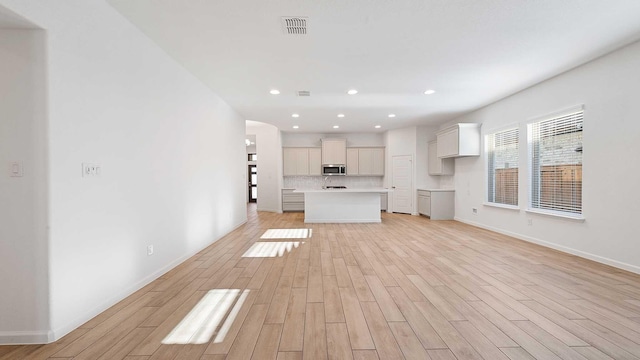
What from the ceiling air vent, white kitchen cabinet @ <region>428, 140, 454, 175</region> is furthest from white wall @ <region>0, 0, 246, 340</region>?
white kitchen cabinet @ <region>428, 140, 454, 175</region>

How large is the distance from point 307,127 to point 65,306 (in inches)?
285

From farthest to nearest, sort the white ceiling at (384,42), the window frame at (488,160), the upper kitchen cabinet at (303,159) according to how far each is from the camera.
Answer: the upper kitchen cabinet at (303,159)
the window frame at (488,160)
the white ceiling at (384,42)

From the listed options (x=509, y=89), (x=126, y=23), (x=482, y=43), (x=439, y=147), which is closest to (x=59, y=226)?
(x=126, y=23)

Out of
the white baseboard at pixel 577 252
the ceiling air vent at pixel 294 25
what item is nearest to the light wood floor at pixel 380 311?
the white baseboard at pixel 577 252

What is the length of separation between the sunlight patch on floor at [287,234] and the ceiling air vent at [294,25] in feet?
12.3

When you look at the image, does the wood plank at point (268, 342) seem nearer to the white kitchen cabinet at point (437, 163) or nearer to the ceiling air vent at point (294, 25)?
the ceiling air vent at point (294, 25)

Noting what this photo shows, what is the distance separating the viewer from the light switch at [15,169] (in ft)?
6.41

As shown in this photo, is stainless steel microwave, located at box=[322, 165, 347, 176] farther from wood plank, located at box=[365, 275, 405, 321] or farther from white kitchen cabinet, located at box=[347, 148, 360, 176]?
wood plank, located at box=[365, 275, 405, 321]

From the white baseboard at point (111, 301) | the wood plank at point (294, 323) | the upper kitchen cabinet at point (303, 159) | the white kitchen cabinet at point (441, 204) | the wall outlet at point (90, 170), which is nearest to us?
the wood plank at point (294, 323)

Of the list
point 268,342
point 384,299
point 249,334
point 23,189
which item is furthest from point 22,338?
point 384,299

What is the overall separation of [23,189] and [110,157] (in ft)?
2.23

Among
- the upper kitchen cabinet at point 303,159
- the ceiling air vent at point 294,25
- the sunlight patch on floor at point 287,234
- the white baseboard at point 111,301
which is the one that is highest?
the ceiling air vent at point 294,25

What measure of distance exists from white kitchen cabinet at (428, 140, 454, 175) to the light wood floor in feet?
12.5

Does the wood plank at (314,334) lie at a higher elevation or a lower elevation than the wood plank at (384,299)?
higher
